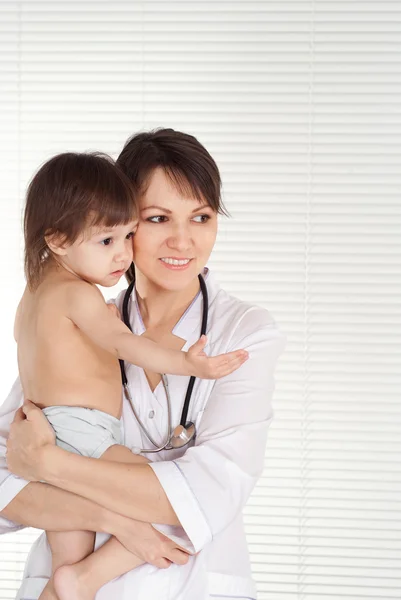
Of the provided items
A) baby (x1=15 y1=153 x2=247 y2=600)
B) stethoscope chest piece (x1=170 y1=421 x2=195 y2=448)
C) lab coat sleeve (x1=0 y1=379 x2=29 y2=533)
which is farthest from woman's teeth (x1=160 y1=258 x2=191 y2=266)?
lab coat sleeve (x1=0 y1=379 x2=29 y2=533)

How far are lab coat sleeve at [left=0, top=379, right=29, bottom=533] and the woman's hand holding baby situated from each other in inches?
1.5

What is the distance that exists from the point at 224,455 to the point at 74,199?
22.7 inches

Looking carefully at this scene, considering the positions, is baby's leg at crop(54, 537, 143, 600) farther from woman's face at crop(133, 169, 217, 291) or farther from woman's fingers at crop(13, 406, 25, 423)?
woman's face at crop(133, 169, 217, 291)

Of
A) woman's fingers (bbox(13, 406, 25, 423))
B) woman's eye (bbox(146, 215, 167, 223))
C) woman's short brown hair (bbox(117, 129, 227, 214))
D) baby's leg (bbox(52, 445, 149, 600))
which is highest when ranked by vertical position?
woman's short brown hair (bbox(117, 129, 227, 214))

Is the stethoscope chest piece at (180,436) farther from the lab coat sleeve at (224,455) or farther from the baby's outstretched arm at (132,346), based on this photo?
the baby's outstretched arm at (132,346)

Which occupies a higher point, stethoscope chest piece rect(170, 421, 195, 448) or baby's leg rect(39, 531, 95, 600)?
stethoscope chest piece rect(170, 421, 195, 448)

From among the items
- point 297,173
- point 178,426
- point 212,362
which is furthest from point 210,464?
point 297,173

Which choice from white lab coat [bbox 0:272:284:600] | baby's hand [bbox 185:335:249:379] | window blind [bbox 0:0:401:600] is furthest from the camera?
window blind [bbox 0:0:401:600]

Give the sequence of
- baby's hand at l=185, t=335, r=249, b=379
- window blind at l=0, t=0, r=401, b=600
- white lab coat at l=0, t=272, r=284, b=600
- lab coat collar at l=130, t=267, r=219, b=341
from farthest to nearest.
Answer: window blind at l=0, t=0, r=401, b=600 → lab coat collar at l=130, t=267, r=219, b=341 → white lab coat at l=0, t=272, r=284, b=600 → baby's hand at l=185, t=335, r=249, b=379

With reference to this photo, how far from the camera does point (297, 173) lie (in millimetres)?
2949

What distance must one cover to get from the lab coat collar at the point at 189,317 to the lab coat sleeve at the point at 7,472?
0.30 metres

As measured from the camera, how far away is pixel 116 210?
5.48 feet

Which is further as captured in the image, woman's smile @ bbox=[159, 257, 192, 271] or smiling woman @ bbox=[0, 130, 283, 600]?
woman's smile @ bbox=[159, 257, 192, 271]

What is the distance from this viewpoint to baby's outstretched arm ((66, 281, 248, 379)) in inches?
59.4
